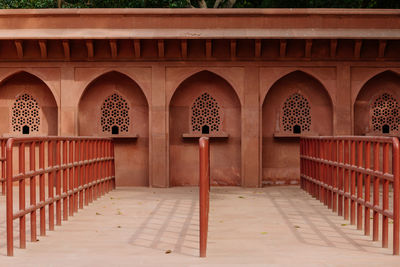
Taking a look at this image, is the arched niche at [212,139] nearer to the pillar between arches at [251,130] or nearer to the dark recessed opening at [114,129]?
the pillar between arches at [251,130]

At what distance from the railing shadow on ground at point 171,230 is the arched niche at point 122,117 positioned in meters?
4.03

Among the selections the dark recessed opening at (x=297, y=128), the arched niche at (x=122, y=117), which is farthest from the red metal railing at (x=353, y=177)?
the arched niche at (x=122, y=117)

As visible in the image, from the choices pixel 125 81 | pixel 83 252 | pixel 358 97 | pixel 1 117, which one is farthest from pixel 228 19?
pixel 83 252

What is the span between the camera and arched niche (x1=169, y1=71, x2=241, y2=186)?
45.0ft

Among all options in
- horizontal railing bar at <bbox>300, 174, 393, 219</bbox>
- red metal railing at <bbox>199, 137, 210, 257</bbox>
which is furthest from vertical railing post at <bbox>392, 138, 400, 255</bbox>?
red metal railing at <bbox>199, 137, 210, 257</bbox>

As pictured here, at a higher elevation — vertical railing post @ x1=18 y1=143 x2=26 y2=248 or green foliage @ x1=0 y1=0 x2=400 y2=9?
green foliage @ x1=0 y1=0 x2=400 y2=9

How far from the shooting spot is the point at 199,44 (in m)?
13.3

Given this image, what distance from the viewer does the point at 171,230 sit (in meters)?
7.09

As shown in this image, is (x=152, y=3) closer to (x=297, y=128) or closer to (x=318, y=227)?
(x=297, y=128)

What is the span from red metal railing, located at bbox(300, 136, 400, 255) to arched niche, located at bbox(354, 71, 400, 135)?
2500mm

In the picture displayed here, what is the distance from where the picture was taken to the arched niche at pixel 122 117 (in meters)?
13.7

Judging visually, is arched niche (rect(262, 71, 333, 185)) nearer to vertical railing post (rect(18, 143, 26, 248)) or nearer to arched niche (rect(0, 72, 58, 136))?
arched niche (rect(0, 72, 58, 136))

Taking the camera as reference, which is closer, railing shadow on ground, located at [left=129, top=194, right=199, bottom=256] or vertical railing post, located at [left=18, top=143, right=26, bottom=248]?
vertical railing post, located at [left=18, top=143, right=26, bottom=248]

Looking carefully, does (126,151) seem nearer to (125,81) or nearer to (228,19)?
(125,81)
